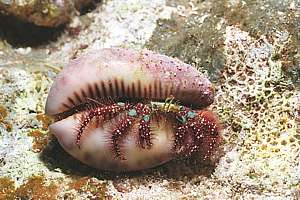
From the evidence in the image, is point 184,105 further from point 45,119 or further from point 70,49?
point 70,49

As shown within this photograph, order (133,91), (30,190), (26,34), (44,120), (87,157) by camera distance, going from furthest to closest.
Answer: (26,34) → (44,120) → (133,91) → (87,157) → (30,190)

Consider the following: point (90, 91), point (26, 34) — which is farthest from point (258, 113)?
point (26, 34)

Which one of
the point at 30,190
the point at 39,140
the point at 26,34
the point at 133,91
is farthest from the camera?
the point at 26,34

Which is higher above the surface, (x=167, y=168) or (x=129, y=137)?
(x=129, y=137)

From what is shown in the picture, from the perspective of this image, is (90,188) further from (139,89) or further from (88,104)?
(139,89)

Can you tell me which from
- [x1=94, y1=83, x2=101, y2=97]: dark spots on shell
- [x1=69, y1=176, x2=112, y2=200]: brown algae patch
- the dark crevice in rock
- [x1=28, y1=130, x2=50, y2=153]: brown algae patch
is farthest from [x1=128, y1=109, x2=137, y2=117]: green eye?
the dark crevice in rock

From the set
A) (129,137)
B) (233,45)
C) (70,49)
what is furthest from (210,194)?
(70,49)
